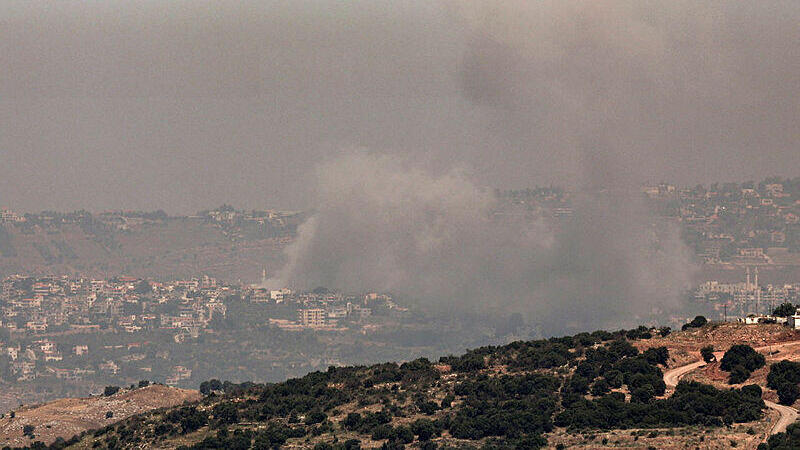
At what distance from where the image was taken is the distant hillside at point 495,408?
13238cm

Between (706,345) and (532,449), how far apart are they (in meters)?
38.4

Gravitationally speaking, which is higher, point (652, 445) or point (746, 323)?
point (746, 323)

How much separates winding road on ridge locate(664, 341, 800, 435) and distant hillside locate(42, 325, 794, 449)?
3.79 feet

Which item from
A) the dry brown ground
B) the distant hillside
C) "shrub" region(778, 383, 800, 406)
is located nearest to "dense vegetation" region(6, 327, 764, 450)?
the distant hillside

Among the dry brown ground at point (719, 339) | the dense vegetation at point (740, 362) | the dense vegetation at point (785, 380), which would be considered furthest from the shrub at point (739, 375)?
the dry brown ground at point (719, 339)

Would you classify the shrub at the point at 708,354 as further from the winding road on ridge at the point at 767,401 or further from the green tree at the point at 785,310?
the green tree at the point at 785,310

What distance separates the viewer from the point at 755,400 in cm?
13312

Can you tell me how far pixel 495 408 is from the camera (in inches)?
6014

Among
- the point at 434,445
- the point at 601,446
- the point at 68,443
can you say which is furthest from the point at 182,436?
the point at 601,446

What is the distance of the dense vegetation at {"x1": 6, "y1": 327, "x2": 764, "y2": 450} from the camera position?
452ft

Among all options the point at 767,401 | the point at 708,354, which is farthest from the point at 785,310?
the point at 767,401

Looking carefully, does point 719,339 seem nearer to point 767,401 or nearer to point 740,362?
point 740,362

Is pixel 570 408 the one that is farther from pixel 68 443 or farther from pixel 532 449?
pixel 68 443

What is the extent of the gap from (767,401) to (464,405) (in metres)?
35.8
